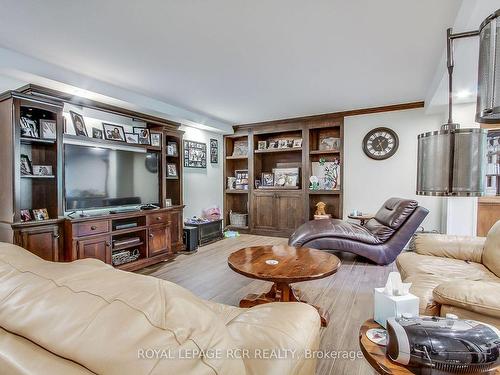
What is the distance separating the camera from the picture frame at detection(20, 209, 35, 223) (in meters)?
2.75

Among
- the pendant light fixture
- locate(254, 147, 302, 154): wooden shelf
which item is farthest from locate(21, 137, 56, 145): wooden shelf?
locate(254, 147, 302, 154): wooden shelf

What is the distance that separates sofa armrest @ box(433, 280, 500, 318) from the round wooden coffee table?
71 cm

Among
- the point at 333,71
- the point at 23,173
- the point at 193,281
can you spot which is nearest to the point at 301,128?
the point at 333,71

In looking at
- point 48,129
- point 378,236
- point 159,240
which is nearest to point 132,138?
point 48,129

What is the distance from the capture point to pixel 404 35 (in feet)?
7.69

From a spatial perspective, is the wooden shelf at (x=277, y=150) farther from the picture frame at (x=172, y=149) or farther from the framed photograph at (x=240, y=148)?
the picture frame at (x=172, y=149)

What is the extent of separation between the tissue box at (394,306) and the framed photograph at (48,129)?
10.8ft

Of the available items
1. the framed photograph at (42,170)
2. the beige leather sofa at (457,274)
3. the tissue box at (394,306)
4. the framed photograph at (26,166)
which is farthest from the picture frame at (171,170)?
the tissue box at (394,306)

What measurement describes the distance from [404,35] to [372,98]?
6.28ft

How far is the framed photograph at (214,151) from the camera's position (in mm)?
5840

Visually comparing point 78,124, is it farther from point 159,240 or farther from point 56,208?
point 159,240

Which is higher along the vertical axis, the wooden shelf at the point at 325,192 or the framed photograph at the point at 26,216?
the wooden shelf at the point at 325,192

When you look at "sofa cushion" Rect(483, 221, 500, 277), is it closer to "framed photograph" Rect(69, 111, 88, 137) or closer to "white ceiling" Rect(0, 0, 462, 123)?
"white ceiling" Rect(0, 0, 462, 123)

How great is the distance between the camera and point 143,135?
3.97 m
